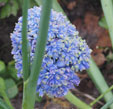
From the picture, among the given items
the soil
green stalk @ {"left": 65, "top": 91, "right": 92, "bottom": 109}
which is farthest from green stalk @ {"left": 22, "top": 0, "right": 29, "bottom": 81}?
the soil

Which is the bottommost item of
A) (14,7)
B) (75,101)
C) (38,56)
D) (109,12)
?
(75,101)

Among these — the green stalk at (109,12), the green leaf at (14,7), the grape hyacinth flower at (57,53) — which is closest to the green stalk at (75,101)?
the grape hyacinth flower at (57,53)

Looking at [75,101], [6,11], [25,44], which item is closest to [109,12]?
[75,101]

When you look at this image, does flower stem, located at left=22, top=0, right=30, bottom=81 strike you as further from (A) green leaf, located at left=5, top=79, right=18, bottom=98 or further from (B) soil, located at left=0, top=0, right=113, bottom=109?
(B) soil, located at left=0, top=0, right=113, bottom=109

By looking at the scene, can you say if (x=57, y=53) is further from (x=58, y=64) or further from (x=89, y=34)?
(x=89, y=34)

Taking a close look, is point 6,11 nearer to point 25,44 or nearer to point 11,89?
point 11,89

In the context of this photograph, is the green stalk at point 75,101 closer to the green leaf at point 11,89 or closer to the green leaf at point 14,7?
the green leaf at point 11,89
